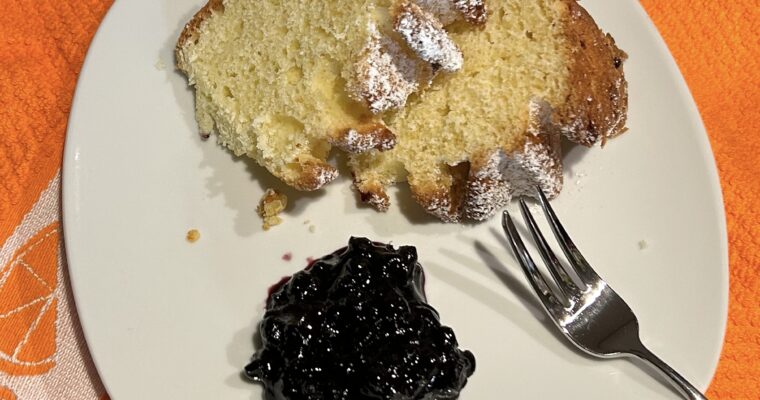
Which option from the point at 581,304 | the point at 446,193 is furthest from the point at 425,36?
the point at 581,304

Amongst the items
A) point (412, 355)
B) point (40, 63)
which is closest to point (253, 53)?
point (40, 63)

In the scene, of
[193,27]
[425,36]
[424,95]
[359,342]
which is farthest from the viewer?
[193,27]

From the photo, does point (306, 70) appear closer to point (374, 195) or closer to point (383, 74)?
point (383, 74)

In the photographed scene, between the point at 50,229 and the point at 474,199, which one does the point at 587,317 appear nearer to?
the point at 474,199

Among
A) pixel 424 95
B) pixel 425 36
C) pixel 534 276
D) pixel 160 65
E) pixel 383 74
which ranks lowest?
pixel 534 276

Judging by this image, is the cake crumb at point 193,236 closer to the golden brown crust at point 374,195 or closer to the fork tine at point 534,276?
the golden brown crust at point 374,195

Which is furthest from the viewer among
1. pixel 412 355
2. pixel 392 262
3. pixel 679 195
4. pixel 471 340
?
pixel 679 195

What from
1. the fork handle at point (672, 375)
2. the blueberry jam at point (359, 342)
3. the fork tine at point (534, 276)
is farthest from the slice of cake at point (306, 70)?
the fork handle at point (672, 375)
